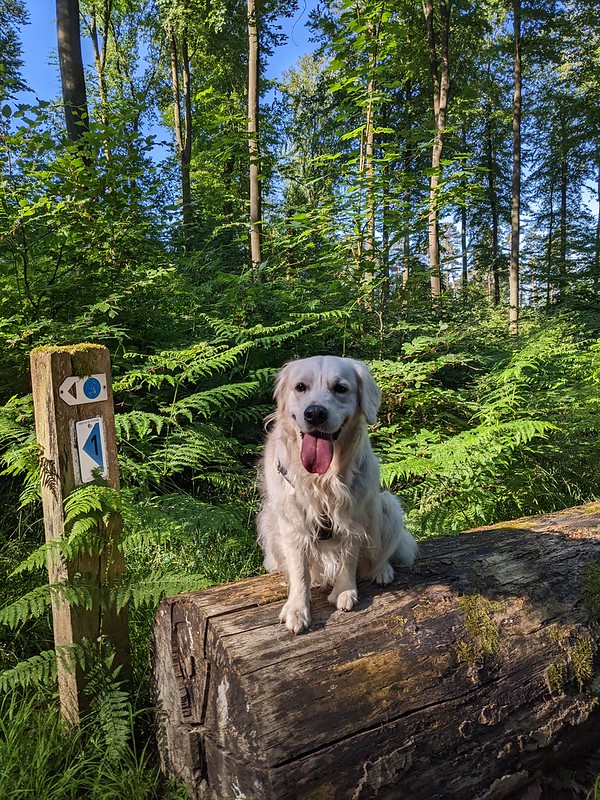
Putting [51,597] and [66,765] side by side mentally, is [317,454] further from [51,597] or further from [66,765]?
[66,765]

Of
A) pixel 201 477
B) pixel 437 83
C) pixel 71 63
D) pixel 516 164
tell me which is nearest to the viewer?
pixel 201 477

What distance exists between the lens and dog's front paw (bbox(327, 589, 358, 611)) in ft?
7.16

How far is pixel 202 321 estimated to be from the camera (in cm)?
561

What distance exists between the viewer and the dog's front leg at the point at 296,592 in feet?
6.66

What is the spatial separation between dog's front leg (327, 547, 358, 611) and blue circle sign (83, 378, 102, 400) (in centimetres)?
136

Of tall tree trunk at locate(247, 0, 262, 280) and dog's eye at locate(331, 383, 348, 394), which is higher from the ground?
tall tree trunk at locate(247, 0, 262, 280)

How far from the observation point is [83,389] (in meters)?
2.27

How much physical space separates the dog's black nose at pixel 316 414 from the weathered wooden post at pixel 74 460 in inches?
36.6

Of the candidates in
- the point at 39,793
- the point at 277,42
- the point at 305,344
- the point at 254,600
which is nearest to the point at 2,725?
the point at 39,793

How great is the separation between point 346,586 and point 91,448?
132 cm

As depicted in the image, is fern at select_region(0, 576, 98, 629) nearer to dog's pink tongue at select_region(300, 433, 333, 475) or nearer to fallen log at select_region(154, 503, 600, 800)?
fallen log at select_region(154, 503, 600, 800)

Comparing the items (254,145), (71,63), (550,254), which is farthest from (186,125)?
(550,254)

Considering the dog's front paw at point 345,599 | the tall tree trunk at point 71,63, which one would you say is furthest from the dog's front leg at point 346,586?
the tall tree trunk at point 71,63

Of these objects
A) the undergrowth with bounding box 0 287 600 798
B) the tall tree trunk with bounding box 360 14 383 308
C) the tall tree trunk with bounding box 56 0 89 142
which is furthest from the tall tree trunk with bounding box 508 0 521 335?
the tall tree trunk with bounding box 56 0 89 142
